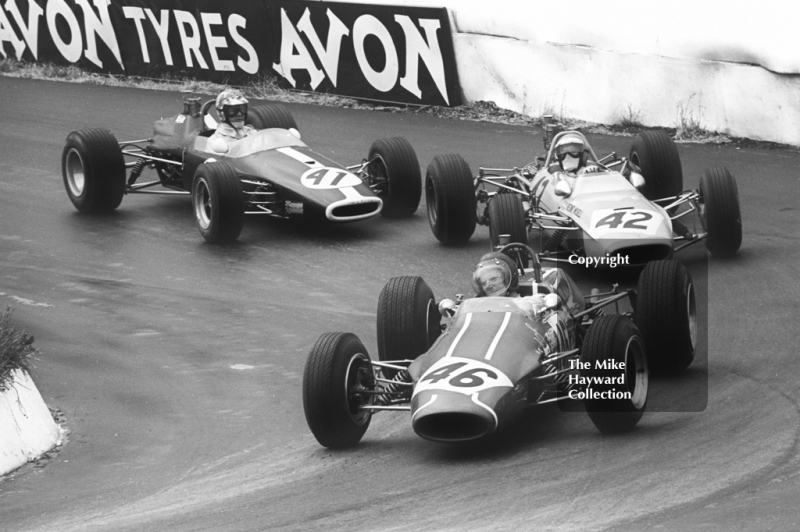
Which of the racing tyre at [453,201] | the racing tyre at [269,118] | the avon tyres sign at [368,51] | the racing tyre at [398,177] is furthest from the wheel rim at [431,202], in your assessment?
the avon tyres sign at [368,51]

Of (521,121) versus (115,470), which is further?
(521,121)

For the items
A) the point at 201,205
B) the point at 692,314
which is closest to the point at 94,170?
the point at 201,205

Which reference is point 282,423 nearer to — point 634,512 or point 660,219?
point 634,512

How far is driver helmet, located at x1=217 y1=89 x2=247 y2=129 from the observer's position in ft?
51.7

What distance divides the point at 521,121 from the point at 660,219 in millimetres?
7791

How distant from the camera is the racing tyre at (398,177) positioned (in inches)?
602

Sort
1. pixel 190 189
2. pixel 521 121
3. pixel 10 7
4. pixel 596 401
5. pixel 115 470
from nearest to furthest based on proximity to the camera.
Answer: pixel 596 401, pixel 115 470, pixel 190 189, pixel 521 121, pixel 10 7

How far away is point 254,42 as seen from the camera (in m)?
22.5

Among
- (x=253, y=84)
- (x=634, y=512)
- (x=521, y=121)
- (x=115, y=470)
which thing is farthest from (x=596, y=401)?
(x=253, y=84)

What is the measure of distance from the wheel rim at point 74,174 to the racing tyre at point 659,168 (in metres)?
6.60

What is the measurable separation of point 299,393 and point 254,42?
513 inches

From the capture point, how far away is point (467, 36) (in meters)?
20.3

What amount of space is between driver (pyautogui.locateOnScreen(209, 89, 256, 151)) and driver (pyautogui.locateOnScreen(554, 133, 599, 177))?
386cm

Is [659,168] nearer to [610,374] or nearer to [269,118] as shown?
[269,118]
